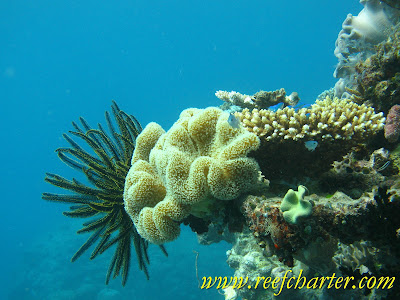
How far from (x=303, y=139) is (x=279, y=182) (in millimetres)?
682

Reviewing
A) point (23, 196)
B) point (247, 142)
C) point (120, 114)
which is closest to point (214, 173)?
point (247, 142)

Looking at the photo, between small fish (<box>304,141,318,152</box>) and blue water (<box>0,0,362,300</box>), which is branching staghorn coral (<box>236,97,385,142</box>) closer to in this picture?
small fish (<box>304,141,318,152</box>)

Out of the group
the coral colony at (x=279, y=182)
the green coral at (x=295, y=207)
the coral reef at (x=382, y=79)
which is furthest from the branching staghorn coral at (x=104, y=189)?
the coral reef at (x=382, y=79)

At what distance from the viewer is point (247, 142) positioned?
2670 millimetres

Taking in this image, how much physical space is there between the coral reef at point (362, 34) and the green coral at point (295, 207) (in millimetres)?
5234

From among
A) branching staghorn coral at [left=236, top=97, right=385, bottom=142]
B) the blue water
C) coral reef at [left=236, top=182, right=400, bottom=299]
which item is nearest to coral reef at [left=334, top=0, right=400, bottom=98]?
branching staghorn coral at [left=236, top=97, right=385, bottom=142]

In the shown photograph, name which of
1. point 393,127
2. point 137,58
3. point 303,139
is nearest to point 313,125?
point 303,139

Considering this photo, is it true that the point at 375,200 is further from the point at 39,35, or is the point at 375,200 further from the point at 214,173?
the point at 39,35

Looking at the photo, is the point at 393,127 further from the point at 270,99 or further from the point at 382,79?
the point at 270,99

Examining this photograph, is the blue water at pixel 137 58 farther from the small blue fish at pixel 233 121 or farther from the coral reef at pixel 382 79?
the small blue fish at pixel 233 121

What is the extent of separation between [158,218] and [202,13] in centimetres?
16498

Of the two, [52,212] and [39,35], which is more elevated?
[39,35]

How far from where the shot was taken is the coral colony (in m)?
2.31

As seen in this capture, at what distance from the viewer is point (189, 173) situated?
8.96ft
